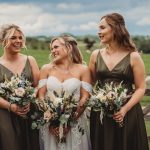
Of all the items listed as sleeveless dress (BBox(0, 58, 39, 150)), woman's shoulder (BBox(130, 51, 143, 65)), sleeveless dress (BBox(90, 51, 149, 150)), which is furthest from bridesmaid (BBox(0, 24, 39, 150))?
woman's shoulder (BBox(130, 51, 143, 65))

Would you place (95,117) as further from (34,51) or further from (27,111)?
(34,51)

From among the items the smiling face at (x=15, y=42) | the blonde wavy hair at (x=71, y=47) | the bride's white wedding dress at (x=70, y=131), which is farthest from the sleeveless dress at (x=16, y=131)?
the blonde wavy hair at (x=71, y=47)

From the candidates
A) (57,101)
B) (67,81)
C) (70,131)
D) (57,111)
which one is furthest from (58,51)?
(70,131)

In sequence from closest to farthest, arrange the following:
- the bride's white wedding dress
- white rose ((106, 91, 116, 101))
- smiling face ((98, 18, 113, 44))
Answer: white rose ((106, 91, 116, 101))
smiling face ((98, 18, 113, 44))
the bride's white wedding dress

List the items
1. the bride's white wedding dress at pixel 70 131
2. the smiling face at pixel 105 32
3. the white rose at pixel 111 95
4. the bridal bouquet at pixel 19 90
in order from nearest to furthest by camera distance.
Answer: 1. the white rose at pixel 111 95
2. the bridal bouquet at pixel 19 90
3. the smiling face at pixel 105 32
4. the bride's white wedding dress at pixel 70 131

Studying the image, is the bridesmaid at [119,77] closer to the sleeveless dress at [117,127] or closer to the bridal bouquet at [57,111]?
the sleeveless dress at [117,127]

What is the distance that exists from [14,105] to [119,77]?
4.82 feet

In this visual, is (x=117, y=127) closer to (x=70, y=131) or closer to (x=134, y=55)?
(x=70, y=131)

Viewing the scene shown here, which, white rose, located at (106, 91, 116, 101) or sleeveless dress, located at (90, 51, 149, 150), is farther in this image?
sleeveless dress, located at (90, 51, 149, 150)

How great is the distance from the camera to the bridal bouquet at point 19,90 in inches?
269

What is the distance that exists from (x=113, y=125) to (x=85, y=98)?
0.54m

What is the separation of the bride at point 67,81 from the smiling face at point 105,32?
1.41 ft

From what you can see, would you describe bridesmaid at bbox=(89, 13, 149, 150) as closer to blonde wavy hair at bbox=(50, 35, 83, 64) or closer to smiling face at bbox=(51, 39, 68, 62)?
blonde wavy hair at bbox=(50, 35, 83, 64)

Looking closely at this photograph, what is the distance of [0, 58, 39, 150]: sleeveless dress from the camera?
7.15 meters
